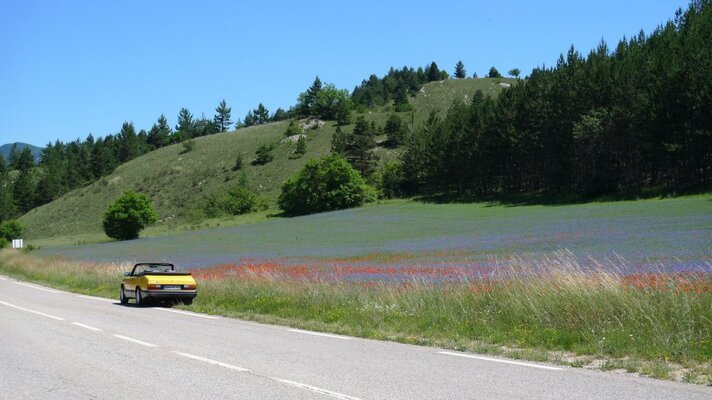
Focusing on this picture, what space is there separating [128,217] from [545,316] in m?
96.2

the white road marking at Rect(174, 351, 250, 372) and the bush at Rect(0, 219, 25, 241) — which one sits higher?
the bush at Rect(0, 219, 25, 241)

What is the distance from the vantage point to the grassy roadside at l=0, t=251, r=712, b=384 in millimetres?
9188

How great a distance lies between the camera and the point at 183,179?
14312 cm

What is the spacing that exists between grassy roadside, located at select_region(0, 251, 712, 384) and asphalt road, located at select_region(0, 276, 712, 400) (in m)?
0.82

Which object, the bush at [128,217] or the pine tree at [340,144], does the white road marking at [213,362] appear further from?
the pine tree at [340,144]

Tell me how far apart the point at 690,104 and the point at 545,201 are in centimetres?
1947

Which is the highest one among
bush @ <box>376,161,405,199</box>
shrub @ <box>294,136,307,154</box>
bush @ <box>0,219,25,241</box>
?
shrub @ <box>294,136,307,154</box>

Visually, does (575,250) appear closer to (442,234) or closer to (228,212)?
(442,234)

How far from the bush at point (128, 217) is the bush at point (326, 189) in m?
23.7

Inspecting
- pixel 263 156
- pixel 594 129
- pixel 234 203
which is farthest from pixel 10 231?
pixel 594 129

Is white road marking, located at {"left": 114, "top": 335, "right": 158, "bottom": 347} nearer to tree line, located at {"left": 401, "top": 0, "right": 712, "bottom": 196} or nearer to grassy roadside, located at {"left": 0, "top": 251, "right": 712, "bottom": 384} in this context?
grassy roadside, located at {"left": 0, "top": 251, "right": 712, "bottom": 384}

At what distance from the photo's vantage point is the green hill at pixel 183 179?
127 metres

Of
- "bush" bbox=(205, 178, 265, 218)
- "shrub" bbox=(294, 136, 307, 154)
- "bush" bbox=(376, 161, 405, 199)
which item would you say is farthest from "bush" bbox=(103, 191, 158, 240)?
"shrub" bbox=(294, 136, 307, 154)

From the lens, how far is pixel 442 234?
52.1 m
